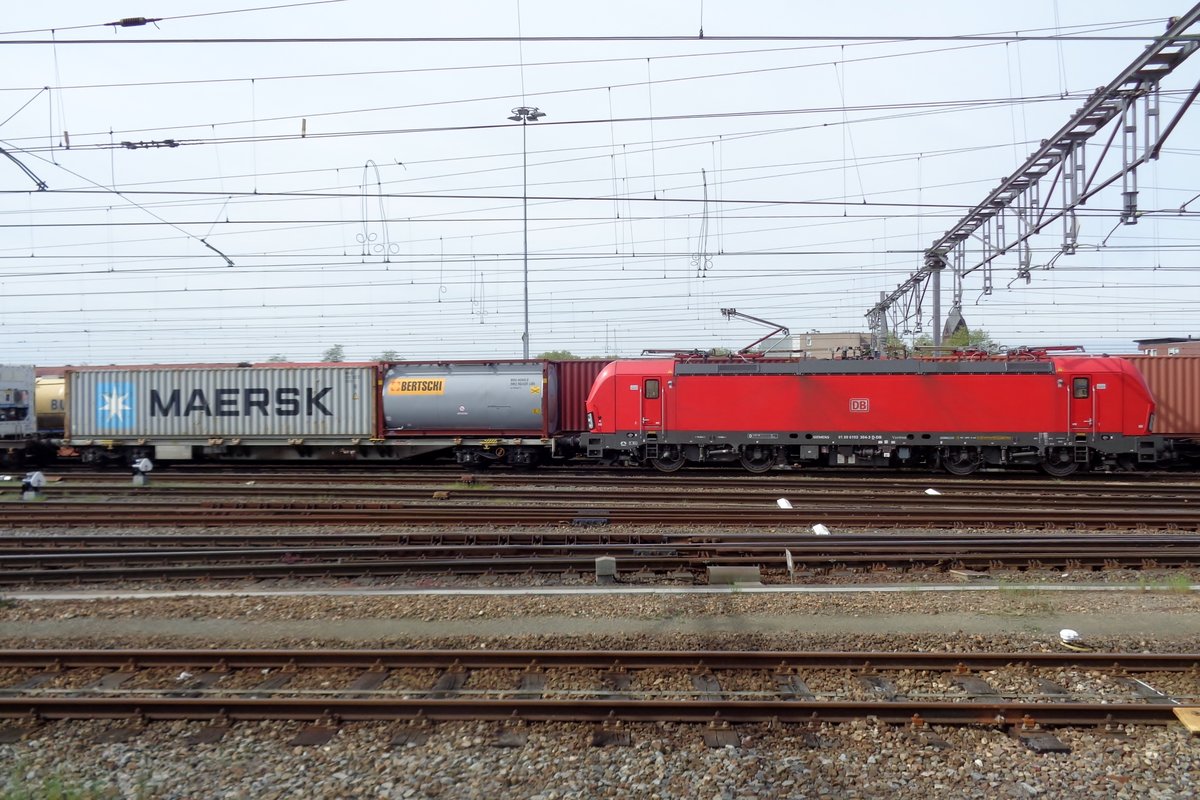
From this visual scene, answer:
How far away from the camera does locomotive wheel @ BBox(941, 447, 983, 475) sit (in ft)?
64.1

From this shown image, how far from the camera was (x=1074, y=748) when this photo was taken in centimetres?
547

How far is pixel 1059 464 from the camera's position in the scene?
19.5 m

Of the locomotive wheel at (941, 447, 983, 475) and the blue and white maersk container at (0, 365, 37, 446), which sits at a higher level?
the blue and white maersk container at (0, 365, 37, 446)

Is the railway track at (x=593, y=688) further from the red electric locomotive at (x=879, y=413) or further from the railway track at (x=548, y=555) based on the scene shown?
the red electric locomotive at (x=879, y=413)

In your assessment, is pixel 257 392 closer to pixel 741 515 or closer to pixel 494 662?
pixel 741 515

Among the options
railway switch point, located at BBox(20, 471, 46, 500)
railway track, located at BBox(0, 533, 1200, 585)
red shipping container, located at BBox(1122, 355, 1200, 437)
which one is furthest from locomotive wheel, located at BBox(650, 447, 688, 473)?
railway switch point, located at BBox(20, 471, 46, 500)

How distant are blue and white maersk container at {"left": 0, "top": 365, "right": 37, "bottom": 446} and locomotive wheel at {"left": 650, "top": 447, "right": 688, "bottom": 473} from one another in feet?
60.1

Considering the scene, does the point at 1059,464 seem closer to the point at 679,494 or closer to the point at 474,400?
the point at 679,494

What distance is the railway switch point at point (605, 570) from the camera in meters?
9.73

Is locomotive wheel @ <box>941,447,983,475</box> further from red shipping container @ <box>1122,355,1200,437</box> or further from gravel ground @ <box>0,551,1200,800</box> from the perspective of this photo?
gravel ground @ <box>0,551,1200,800</box>

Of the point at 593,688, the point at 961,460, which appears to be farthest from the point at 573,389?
the point at 593,688

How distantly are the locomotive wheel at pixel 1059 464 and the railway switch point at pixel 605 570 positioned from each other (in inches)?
566

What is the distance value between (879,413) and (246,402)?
17.1 m

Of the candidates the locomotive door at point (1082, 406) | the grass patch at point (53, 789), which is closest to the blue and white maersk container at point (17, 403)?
the grass patch at point (53, 789)
